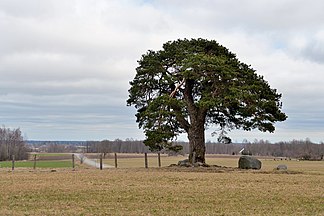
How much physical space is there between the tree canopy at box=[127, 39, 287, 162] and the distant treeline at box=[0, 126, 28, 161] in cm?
7146

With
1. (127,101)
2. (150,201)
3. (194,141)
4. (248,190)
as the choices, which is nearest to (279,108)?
(194,141)

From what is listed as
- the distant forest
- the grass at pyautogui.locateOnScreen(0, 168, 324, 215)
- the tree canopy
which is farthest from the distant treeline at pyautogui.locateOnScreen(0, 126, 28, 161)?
the grass at pyautogui.locateOnScreen(0, 168, 324, 215)

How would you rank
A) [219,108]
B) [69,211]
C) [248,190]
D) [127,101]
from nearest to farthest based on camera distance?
1. [69,211]
2. [248,190]
3. [219,108]
4. [127,101]

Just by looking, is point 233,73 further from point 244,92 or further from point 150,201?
point 150,201

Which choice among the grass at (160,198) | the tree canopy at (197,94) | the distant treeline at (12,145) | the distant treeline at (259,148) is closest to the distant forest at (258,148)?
the distant treeline at (259,148)

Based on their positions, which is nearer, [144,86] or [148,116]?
[148,116]

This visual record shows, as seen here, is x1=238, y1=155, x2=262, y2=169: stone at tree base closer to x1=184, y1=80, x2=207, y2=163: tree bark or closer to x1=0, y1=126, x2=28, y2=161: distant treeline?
x1=184, y1=80, x2=207, y2=163: tree bark

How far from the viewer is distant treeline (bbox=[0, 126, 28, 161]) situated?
105938mm

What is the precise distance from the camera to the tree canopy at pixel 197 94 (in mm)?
34875

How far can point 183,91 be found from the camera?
39.3 meters

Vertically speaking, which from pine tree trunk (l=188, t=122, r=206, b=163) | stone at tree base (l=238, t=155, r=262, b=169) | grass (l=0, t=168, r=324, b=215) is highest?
pine tree trunk (l=188, t=122, r=206, b=163)

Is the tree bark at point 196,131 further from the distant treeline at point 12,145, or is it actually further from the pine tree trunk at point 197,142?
the distant treeline at point 12,145

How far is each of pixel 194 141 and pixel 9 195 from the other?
21840 mm

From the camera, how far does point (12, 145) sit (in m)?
114
